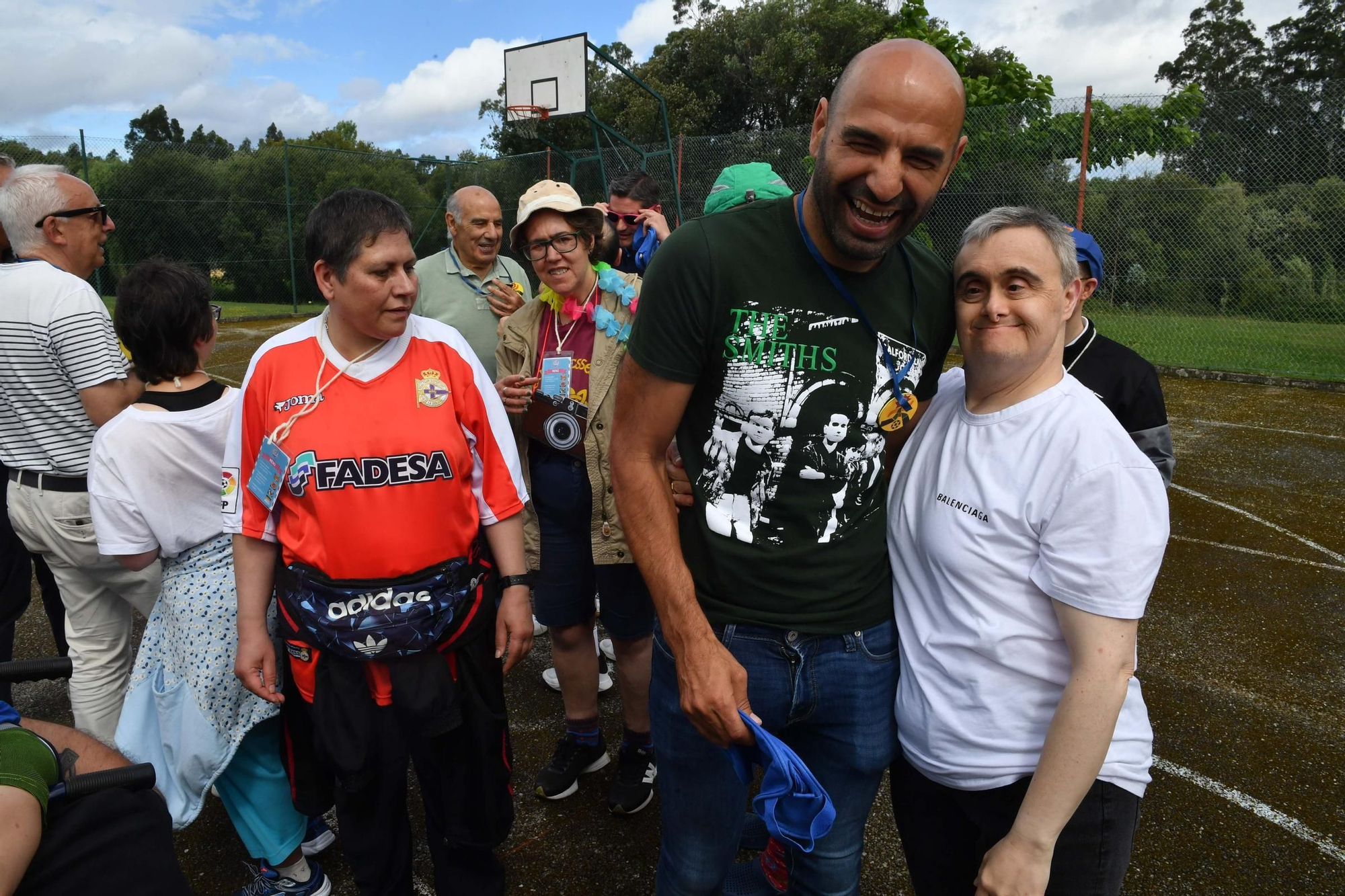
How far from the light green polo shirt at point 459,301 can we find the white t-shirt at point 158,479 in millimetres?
1261

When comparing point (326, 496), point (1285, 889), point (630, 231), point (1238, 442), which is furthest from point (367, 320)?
point (1238, 442)

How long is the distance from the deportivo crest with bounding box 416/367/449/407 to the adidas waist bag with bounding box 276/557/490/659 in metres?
0.39

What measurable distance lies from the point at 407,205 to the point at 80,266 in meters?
13.8

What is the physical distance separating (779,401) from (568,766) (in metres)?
1.90

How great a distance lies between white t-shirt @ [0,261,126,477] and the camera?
2.61 metres

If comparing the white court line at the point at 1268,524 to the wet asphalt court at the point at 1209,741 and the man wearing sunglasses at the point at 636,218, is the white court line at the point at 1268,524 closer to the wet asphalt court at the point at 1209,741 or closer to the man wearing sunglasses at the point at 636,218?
the wet asphalt court at the point at 1209,741

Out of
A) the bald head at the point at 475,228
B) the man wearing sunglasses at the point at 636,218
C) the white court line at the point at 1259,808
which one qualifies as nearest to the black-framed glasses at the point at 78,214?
the bald head at the point at 475,228

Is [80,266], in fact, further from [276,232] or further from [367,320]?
[276,232]

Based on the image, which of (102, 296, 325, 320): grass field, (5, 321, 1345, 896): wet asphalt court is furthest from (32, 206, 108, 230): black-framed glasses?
(102, 296, 325, 320): grass field

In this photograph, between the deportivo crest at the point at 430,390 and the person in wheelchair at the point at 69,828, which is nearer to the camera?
the person in wheelchair at the point at 69,828

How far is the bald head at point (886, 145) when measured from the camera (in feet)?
4.61

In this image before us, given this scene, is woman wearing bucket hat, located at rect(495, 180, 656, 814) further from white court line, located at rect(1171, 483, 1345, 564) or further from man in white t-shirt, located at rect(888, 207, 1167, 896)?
white court line, located at rect(1171, 483, 1345, 564)

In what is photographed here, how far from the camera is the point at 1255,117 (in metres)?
8.61

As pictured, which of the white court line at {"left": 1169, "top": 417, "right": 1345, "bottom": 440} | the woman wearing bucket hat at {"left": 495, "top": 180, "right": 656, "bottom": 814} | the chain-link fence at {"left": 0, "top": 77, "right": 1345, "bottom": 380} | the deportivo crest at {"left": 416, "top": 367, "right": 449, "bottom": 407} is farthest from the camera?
the chain-link fence at {"left": 0, "top": 77, "right": 1345, "bottom": 380}
